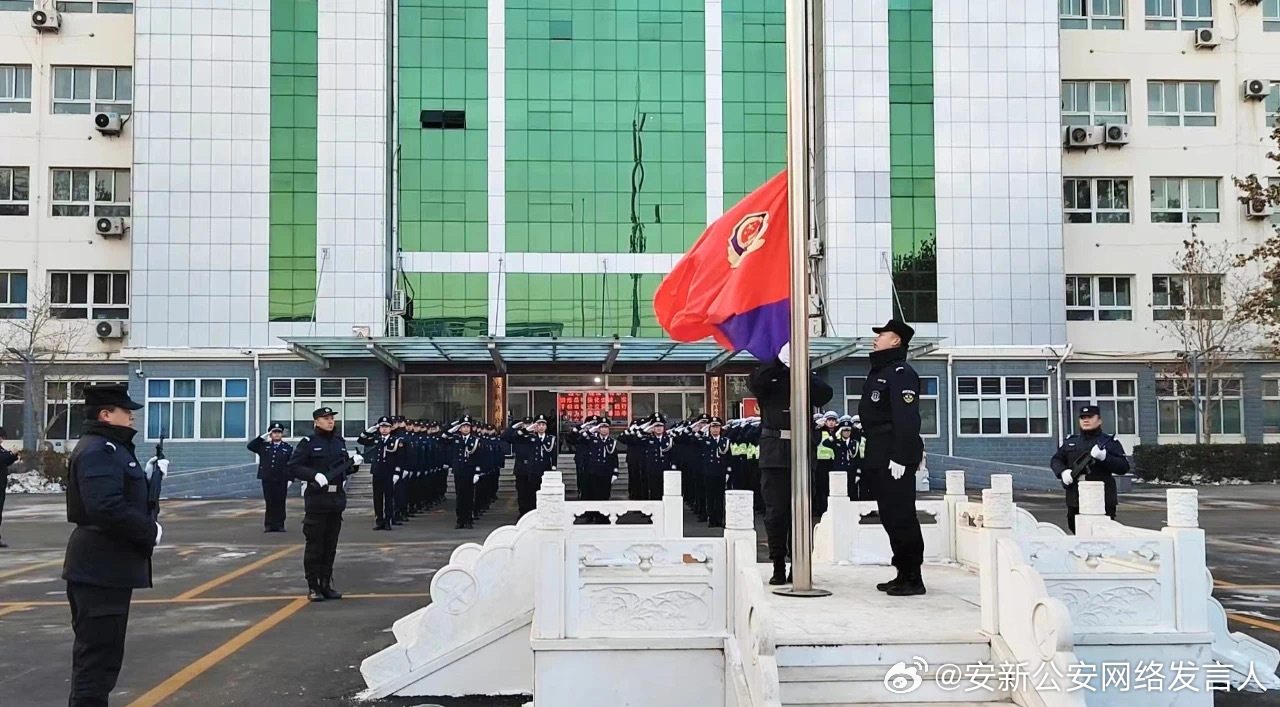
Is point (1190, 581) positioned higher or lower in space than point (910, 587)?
higher

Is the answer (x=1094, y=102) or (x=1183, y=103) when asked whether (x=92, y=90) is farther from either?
(x=1183, y=103)

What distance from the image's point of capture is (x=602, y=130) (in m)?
26.8

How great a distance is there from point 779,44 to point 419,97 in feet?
32.4

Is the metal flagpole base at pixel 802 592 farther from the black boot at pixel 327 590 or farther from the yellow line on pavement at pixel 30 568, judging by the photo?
the yellow line on pavement at pixel 30 568

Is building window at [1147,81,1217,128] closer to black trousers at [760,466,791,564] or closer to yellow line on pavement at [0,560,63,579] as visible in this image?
black trousers at [760,466,791,564]

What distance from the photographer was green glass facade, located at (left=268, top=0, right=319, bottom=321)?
2564cm

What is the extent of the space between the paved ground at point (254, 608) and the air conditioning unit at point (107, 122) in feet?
47.2

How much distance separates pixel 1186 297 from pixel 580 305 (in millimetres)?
16630

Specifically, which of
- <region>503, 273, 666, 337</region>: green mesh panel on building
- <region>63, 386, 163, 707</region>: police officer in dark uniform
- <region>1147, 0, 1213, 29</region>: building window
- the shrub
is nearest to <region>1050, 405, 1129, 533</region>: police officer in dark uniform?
<region>63, 386, 163, 707</region>: police officer in dark uniform

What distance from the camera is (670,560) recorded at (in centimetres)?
515

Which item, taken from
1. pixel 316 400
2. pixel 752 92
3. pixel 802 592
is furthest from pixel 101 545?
pixel 752 92

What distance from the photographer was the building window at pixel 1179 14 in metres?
28.8

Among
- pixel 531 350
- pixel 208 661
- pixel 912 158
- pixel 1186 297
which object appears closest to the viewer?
pixel 208 661

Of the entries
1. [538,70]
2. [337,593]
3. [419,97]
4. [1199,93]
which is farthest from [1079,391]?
[337,593]
